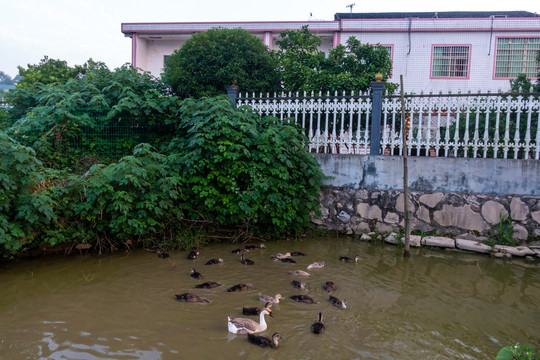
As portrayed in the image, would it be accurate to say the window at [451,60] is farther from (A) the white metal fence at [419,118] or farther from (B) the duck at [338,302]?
(B) the duck at [338,302]

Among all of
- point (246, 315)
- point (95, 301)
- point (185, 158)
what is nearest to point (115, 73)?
point (185, 158)

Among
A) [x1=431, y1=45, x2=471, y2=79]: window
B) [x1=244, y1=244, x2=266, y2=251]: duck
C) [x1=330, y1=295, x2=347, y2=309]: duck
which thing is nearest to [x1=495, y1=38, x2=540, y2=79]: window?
[x1=431, y1=45, x2=471, y2=79]: window

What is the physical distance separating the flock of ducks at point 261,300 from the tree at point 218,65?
4449 millimetres

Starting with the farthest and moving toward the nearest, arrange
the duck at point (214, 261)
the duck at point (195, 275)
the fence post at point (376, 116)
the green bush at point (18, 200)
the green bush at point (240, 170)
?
the fence post at point (376, 116) → the green bush at point (240, 170) → the duck at point (214, 261) → the duck at point (195, 275) → the green bush at point (18, 200)

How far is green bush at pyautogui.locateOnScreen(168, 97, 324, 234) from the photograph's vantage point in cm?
827

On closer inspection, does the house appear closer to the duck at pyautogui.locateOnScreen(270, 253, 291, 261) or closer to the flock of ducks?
the duck at pyautogui.locateOnScreen(270, 253, 291, 261)

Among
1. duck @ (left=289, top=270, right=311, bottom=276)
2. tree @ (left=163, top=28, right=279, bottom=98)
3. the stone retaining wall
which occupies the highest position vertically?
tree @ (left=163, top=28, right=279, bottom=98)

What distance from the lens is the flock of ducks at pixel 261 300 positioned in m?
4.57

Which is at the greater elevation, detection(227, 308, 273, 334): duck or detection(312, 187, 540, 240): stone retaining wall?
detection(312, 187, 540, 240): stone retaining wall

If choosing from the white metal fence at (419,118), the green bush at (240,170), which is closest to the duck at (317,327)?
the green bush at (240,170)

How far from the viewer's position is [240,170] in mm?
8234

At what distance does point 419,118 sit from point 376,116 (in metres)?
0.90

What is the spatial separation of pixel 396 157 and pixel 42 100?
347 inches

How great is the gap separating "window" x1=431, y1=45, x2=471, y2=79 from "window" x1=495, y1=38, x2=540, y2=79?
4.18 feet
